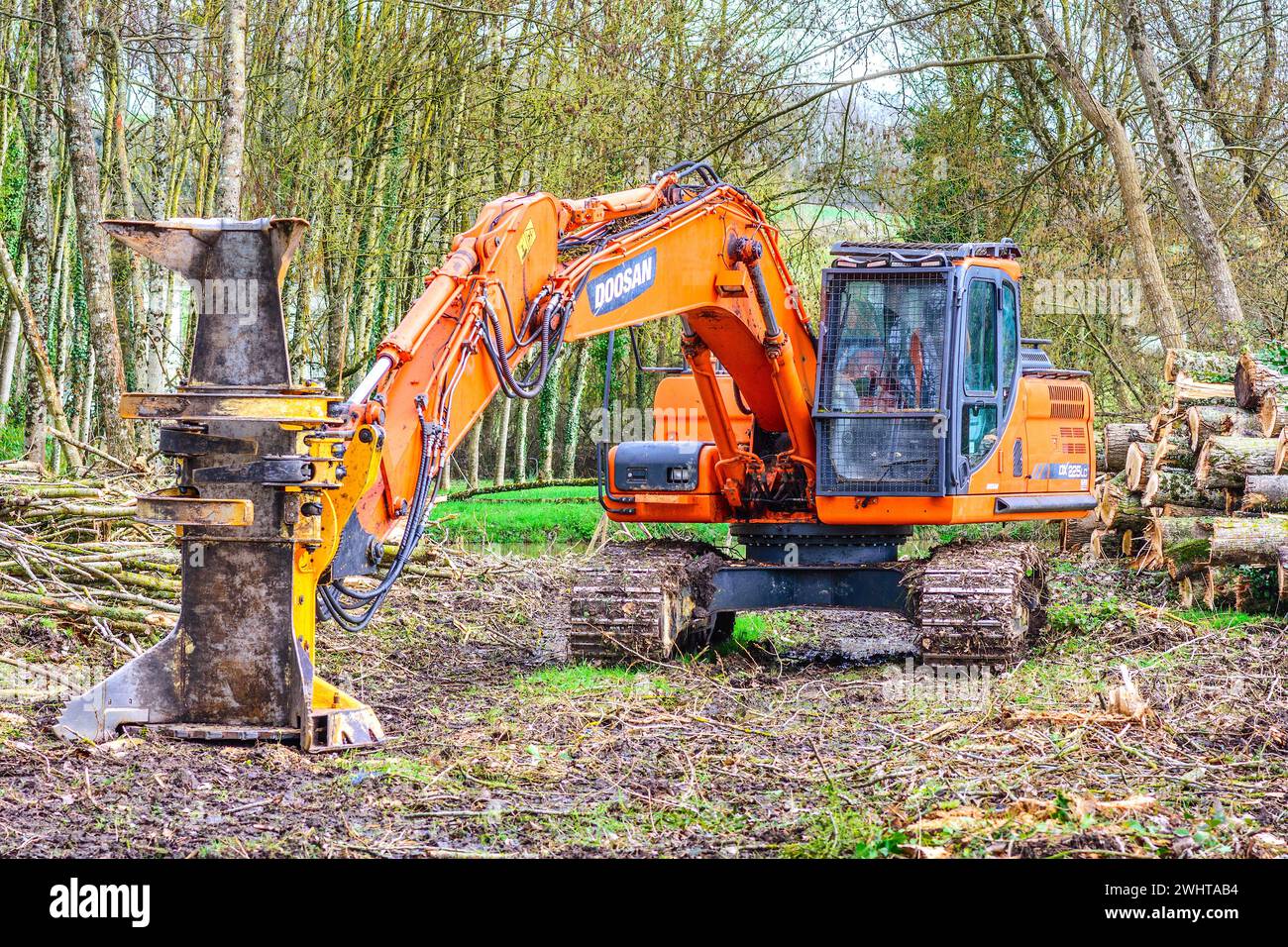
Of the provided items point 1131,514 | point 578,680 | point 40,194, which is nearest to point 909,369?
point 578,680

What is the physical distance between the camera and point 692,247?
8.10 meters

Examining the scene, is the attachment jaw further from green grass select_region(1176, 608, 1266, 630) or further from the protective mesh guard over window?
green grass select_region(1176, 608, 1266, 630)

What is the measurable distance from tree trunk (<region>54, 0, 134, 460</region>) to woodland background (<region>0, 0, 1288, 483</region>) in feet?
0.08

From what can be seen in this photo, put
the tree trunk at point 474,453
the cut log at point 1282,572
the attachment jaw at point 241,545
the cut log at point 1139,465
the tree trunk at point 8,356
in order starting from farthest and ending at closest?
the tree trunk at point 474,453
the tree trunk at point 8,356
the cut log at point 1139,465
the cut log at point 1282,572
the attachment jaw at point 241,545

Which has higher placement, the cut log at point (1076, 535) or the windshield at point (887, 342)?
the windshield at point (887, 342)

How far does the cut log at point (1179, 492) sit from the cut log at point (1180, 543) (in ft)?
0.60

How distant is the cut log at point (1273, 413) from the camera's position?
10.5 m

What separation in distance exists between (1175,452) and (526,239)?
21.7 feet

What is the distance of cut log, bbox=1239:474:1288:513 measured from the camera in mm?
9977

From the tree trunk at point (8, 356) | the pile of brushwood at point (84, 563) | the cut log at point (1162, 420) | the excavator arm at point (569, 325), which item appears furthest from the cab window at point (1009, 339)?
the tree trunk at point (8, 356)

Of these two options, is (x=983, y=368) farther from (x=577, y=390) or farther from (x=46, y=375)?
(x=577, y=390)

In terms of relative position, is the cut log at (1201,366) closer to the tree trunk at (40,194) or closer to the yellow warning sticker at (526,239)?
the yellow warning sticker at (526,239)
